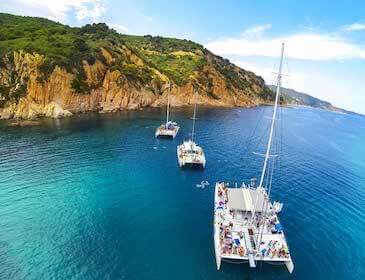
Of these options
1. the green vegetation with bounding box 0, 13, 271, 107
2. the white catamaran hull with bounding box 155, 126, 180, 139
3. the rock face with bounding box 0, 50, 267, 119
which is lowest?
the white catamaran hull with bounding box 155, 126, 180, 139

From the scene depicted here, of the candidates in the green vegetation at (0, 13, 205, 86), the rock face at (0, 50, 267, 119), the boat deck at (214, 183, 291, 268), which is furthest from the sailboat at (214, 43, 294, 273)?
the green vegetation at (0, 13, 205, 86)

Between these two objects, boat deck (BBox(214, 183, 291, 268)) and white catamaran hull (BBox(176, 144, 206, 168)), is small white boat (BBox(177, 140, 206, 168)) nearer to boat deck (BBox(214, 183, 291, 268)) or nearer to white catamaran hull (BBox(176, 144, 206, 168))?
white catamaran hull (BBox(176, 144, 206, 168))

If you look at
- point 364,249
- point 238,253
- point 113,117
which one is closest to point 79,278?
point 238,253

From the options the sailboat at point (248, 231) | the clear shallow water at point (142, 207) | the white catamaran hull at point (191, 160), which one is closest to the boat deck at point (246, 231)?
the sailboat at point (248, 231)

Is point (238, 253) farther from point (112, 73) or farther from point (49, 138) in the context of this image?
point (112, 73)

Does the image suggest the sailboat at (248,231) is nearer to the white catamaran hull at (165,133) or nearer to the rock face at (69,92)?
the white catamaran hull at (165,133)
